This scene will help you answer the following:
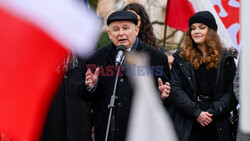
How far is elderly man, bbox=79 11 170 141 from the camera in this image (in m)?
4.15

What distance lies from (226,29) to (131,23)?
5.61ft

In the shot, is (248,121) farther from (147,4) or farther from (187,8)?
(147,4)

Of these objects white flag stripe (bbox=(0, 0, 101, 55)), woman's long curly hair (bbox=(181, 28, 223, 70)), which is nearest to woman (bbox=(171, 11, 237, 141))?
woman's long curly hair (bbox=(181, 28, 223, 70))

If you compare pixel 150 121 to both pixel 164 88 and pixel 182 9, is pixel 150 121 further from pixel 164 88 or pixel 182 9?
pixel 182 9

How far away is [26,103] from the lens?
2.57 m

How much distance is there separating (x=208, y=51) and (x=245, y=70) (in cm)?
265

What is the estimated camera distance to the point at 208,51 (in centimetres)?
459

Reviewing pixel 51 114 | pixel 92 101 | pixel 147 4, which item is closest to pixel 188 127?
pixel 92 101

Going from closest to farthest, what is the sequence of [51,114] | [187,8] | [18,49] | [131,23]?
[18,49] < [131,23] < [51,114] < [187,8]

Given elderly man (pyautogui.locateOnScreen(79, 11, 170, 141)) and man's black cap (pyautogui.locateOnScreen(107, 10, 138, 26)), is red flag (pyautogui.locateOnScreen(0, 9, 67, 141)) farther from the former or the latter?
man's black cap (pyautogui.locateOnScreen(107, 10, 138, 26))

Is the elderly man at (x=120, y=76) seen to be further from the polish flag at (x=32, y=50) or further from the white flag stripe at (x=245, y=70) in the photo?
the white flag stripe at (x=245, y=70)

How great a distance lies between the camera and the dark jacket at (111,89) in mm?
4152

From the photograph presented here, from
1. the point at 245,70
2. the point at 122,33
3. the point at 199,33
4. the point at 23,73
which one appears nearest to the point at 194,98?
the point at 199,33

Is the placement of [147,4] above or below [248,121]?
above
